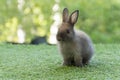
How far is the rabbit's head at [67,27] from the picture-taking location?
9.76 feet

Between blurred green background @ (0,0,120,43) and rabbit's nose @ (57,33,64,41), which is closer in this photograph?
rabbit's nose @ (57,33,64,41)

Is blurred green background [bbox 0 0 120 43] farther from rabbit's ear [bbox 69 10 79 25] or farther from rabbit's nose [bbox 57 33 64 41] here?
rabbit's nose [bbox 57 33 64 41]

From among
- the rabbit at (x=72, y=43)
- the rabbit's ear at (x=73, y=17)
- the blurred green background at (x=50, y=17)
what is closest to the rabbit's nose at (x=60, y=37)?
the rabbit at (x=72, y=43)

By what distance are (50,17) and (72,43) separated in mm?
6500

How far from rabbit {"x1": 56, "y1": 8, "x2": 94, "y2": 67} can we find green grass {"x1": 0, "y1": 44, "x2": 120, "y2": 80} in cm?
8

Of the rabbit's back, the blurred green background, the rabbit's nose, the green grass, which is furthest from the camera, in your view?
the blurred green background

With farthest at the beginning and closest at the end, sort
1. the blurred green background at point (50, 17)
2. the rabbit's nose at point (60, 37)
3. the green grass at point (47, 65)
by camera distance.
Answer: the blurred green background at point (50, 17)
the rabbit's nose at point (60, 37)
the green grass at point (47, 65)

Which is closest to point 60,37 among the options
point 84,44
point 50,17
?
point 84,44

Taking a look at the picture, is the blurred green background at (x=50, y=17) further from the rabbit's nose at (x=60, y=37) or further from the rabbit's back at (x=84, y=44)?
the rabbit's nose at (x=60, y=37)

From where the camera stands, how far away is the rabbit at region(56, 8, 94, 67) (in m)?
3.03

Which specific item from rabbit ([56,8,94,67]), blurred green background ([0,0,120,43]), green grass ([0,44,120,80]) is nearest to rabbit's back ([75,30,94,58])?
rabbit ([56,8,94,67])

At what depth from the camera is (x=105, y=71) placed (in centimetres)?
297

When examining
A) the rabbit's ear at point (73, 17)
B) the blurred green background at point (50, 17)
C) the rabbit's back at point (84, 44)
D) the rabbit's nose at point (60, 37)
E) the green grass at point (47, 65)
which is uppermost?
the blurred green background at point (50, 17)

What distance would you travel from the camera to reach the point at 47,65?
3203mm
